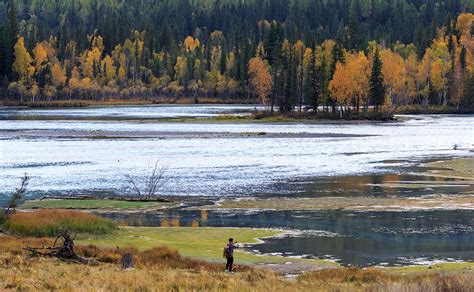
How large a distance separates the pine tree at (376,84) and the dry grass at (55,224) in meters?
118

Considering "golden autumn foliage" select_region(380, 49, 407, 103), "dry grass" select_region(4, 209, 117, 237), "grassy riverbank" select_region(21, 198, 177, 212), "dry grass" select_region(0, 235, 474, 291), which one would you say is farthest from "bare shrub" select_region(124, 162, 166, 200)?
"golden autumn foliage" select_region(380, 49, 407, 103)

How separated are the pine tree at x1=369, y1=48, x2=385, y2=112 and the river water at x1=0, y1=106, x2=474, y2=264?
806 centimetres

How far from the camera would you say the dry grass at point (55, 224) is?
4091 centimetres

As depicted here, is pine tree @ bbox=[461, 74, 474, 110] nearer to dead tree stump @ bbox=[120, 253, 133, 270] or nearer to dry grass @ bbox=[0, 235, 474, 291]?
dry grass @ bbox=[0, 235, 474, 291]

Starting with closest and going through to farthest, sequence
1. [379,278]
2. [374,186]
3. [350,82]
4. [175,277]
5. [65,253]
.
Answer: [175,277] → [379,278] → [65,253] → [374,186] → [350,82]

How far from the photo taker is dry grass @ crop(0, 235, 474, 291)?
83.8 ft

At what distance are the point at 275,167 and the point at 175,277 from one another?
4546cm

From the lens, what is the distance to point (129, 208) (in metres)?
50.5

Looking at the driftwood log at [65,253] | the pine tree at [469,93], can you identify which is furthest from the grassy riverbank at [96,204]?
the pine tree at [469,93]

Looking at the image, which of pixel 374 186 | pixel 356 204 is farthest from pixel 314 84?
pixel 356 204

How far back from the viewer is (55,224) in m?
41.2

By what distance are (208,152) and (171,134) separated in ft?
91.9

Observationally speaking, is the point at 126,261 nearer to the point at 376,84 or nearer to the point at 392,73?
the point at 376,84

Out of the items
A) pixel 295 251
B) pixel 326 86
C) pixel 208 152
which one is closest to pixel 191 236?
pixel 295 251
